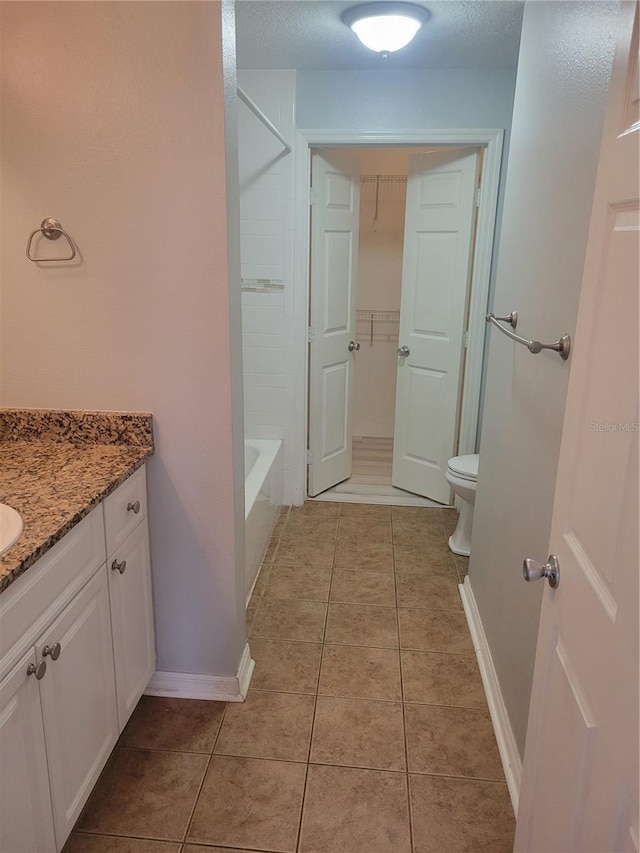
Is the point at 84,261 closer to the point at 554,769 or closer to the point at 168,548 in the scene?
the point at 168,548

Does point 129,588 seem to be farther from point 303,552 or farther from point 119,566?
point 303,552

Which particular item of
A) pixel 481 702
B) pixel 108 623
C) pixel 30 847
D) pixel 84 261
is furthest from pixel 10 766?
pixel 481 702

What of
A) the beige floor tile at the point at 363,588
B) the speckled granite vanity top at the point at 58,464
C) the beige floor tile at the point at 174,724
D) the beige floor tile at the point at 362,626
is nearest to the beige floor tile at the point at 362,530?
the beige floor tile at the point at 363,588

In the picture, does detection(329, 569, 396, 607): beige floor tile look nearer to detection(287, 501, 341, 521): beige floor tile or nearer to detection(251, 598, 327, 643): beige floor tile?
detection(251, 598, 327, 643): beige floor tile

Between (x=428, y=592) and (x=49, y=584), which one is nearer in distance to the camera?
(x=49, y=584)

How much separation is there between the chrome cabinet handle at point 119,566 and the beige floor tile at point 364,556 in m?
1.42

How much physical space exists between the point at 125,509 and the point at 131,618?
0.34 metres

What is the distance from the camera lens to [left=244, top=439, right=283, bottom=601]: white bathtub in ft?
8.48

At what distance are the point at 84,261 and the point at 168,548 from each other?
0.89 metres

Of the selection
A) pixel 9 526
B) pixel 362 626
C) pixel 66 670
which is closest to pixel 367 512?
pixel 362 626

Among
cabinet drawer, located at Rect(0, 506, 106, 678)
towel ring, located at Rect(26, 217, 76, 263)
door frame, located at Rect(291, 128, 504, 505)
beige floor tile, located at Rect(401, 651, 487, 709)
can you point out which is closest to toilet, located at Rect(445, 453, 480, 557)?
door frame, located at Rect(291, 128, 504, 505)

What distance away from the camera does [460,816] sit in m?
1.57

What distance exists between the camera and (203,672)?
1.96 m

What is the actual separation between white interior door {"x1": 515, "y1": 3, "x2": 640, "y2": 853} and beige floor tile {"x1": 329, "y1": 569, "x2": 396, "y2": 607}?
149 cm
